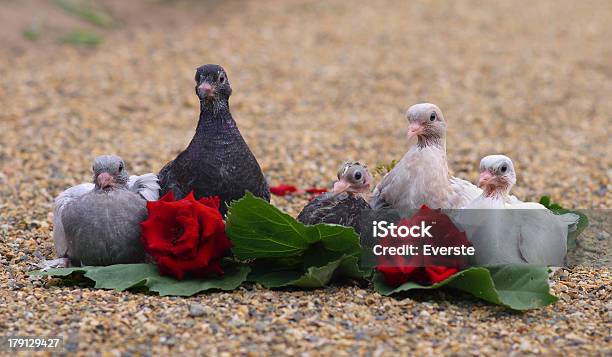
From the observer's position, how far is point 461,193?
393cm

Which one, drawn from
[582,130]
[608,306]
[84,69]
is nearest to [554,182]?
[582,130]

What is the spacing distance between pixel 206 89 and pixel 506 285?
1590mm

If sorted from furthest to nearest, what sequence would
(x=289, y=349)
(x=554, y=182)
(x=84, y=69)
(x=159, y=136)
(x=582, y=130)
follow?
(x=84, y=69) → (x=582, y=130) → (x=159, y=136) → (x=554, y=182) → (x=289, y=349)

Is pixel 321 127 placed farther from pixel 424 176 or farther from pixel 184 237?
pixel 184 237

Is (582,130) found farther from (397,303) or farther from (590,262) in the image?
(397,303)

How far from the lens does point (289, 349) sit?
3176mm

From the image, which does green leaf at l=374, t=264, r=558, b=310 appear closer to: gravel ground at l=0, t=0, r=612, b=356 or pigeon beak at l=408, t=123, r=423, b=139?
gravel ground at l=0, t=0, r=612, b=356

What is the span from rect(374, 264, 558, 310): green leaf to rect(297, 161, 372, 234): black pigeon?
37 cm

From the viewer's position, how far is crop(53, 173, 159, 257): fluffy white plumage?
3957 mm

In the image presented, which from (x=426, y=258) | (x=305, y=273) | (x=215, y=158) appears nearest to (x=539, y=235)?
(x=426, y=258)

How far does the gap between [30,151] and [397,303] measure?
12.3 ft

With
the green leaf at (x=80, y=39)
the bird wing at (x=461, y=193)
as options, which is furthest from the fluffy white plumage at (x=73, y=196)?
the green leaf at (x=80, y=39)

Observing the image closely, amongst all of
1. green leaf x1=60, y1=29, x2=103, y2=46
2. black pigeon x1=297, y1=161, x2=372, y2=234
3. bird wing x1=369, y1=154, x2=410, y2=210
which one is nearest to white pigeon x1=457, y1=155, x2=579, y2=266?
bird wing x1=369, y1=154, x2=410, y2=210

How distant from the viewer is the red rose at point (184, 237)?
3.62m
